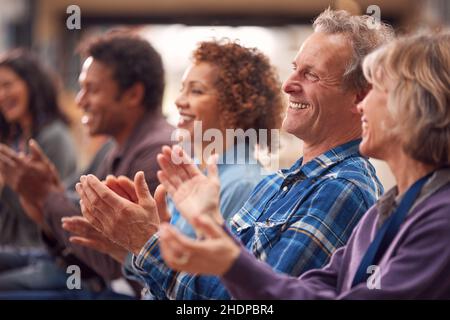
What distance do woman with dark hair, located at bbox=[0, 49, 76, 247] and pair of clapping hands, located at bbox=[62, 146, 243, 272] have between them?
1.02 metres

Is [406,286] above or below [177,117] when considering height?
below

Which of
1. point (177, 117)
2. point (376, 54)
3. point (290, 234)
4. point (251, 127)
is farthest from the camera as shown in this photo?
point (177, 117)

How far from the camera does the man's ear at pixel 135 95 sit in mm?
2166

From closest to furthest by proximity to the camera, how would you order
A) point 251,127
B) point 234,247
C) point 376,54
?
1. point 234,247
2. point 376,54
3. point 251,127

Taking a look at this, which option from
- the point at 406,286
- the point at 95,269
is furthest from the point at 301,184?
the point at 95,269

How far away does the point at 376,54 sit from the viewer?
1.10 meters

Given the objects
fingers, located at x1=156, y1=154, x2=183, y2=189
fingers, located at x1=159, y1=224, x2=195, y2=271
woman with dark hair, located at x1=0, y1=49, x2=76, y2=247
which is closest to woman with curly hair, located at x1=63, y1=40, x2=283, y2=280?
fingers, located at x1=156, y1=154, x2=183, y2=189

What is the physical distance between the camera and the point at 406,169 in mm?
1064

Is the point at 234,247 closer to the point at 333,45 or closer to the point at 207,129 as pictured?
the point at 333,45

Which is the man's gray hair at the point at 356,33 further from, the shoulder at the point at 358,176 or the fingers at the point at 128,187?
the fingers at the point at 128,187

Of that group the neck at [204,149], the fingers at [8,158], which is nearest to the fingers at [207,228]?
the neck at [204,149]

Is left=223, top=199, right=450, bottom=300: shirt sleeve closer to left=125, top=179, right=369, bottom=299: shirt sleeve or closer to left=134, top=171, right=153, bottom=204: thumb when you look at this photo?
left=125, top=179, right=369, bottom=299: shirt sleeve

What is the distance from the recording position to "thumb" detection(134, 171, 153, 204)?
1306 millimetres

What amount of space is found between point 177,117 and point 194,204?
722 millimetres
